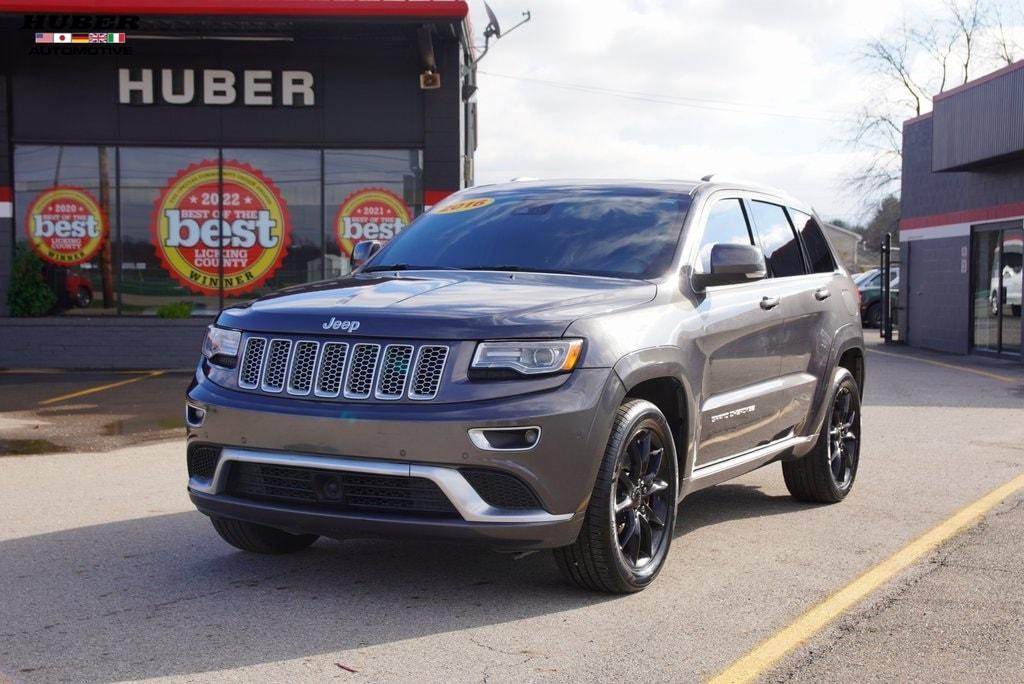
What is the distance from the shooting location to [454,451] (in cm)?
480

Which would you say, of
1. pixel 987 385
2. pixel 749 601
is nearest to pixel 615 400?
pixel 749 601

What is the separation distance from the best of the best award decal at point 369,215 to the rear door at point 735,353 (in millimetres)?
12183

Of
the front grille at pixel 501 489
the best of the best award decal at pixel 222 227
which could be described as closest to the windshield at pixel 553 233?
the front grille at pixel 501 489

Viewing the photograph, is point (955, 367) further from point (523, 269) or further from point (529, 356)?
point (529, 356)

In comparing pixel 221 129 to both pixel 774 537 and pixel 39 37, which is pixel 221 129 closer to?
pixel 39 37

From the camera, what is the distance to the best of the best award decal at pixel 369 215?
1873cm

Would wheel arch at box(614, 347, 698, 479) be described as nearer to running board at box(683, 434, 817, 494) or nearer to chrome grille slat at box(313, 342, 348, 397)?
running board at box(683, 434, 817, 494)

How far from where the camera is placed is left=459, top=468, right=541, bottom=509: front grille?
4871mm

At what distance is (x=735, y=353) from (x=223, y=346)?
252 centimetres

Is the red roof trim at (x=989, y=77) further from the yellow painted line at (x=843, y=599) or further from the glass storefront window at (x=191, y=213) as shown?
the yellow painted line at (x=843, y=599)

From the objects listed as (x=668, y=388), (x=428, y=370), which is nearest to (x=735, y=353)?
(x=668, y=388)

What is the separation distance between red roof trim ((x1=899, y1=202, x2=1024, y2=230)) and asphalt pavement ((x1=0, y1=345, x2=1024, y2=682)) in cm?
1540

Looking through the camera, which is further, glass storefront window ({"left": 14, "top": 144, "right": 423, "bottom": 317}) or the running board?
glass storefront window ({"left": 14, "top": 144, "right": 423, "bottom": 317})

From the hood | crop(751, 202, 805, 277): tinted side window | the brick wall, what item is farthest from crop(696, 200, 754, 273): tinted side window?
the brick wall
